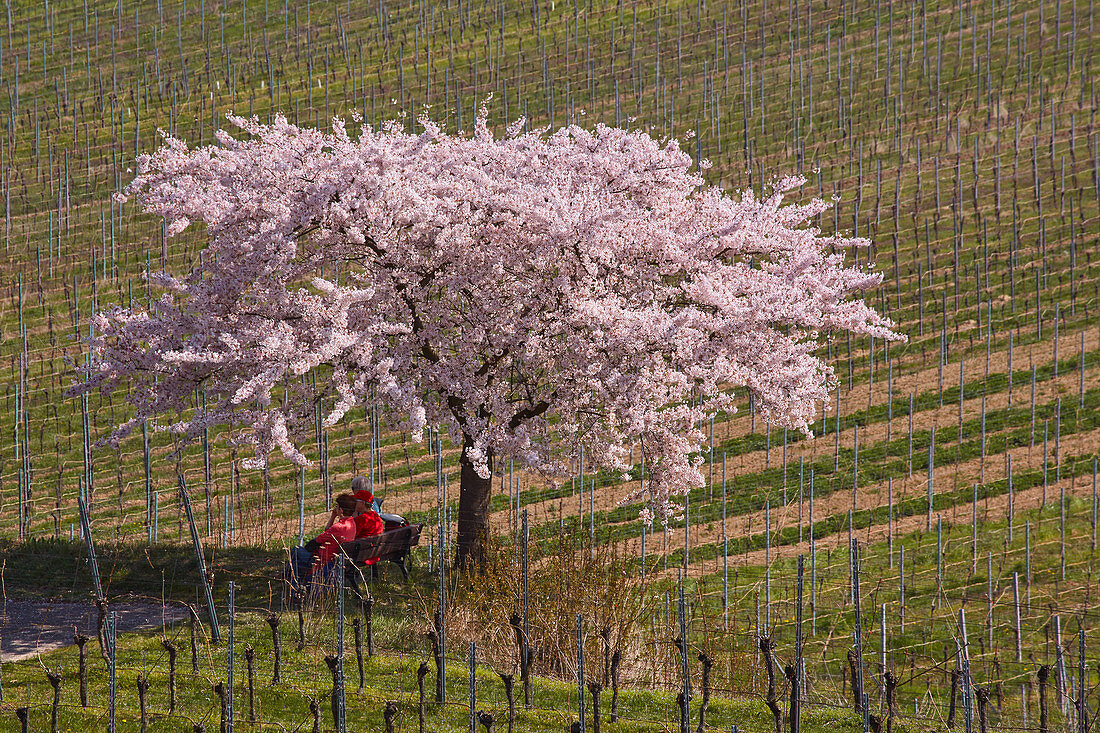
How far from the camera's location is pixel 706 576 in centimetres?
1733

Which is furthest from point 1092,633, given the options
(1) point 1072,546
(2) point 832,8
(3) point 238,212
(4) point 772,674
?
(2) point 832,8

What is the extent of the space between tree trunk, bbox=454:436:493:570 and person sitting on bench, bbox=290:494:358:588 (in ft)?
5.00

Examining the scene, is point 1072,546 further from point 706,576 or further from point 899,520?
point 706,576

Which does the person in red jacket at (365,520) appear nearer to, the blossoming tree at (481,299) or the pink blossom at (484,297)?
the blossoming tree at (481,299)

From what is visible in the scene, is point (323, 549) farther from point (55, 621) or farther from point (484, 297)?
point (484, 297)

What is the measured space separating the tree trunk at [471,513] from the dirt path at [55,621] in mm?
3450

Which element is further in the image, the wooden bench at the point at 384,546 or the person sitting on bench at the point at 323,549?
the wooden bench at the point at 384,546

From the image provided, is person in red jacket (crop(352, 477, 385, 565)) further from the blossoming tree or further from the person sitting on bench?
the blossoming tree

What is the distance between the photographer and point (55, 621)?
13.2 meters

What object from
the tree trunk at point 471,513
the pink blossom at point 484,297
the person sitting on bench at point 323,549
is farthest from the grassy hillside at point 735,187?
the pink blossom at point 484,297

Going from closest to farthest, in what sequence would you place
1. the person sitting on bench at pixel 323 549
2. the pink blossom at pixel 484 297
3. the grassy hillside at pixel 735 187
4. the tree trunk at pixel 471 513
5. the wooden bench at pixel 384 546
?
the person sitting on bench at pixel 323 549 → the wooden bench at pixel 384 546 → the pink blossom at pixel 484 297 → the tree trunk at pixel 471 513 → the grassy hillside at pixel 735 187

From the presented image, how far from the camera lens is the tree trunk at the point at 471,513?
48.6ft

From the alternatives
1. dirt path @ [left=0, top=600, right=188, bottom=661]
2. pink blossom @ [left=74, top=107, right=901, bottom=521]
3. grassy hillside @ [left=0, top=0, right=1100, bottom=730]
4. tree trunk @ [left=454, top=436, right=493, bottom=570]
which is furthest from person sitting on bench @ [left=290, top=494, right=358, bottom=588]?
tree trunk @ [left=454, top=436, right=493, bottom=570]

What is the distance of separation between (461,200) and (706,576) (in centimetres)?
676
